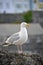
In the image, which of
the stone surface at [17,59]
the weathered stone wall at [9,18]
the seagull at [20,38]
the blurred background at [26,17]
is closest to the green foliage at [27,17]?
the blurred background at [26,17]

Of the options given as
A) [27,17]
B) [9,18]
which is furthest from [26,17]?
[9,18]

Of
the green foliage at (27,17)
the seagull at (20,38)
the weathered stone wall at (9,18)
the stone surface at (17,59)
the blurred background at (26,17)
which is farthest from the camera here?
the weathered stone wall at (9,18)

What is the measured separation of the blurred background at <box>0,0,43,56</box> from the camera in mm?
7320

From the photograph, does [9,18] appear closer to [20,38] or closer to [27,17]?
[27,17]

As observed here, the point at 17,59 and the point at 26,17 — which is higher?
the point at 17,59

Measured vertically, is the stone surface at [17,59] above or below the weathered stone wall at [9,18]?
above

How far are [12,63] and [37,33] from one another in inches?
142

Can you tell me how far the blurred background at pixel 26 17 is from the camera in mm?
7320

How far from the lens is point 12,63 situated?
3867 millimetres

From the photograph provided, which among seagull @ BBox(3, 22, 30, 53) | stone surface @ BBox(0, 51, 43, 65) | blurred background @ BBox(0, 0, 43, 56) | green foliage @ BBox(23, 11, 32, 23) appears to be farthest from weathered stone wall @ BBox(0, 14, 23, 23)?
stone surface @ BBox(0, 51, 43, 65)

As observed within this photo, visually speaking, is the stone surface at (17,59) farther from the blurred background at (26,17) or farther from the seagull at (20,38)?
the blurred background at (26,17)

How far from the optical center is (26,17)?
10953mm

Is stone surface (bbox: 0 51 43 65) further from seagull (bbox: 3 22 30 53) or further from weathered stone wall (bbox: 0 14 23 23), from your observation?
weathered stone wall (bbox: 0 14 23 23)

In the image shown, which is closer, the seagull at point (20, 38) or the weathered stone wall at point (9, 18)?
the seagull at point (20, 38)
